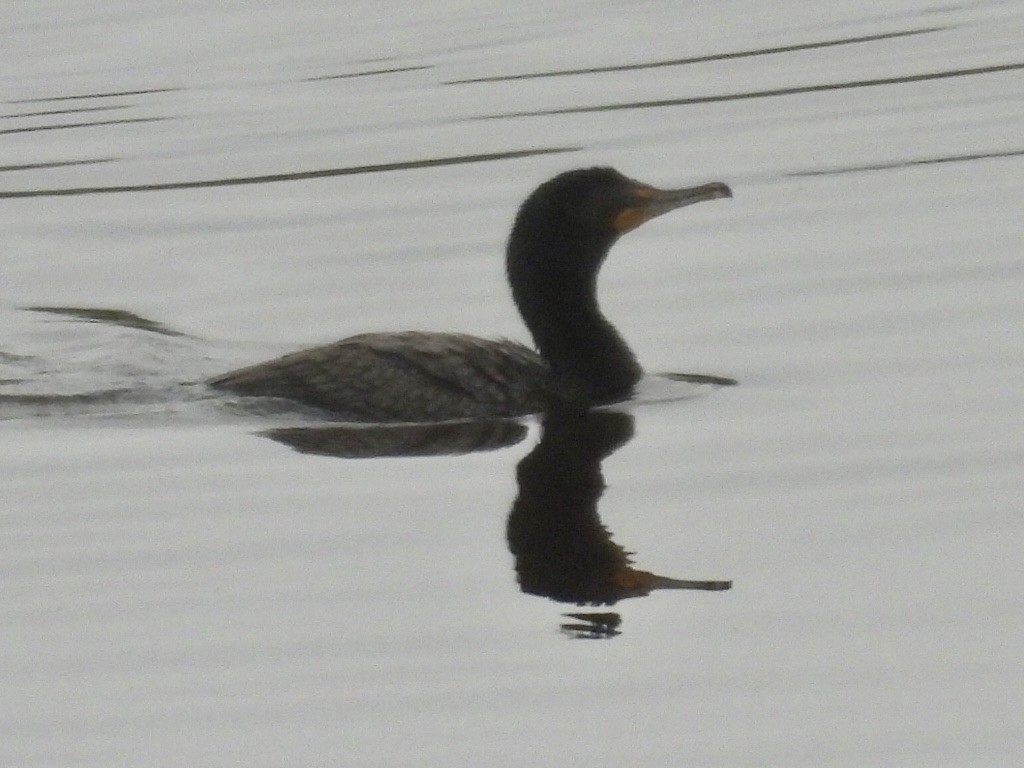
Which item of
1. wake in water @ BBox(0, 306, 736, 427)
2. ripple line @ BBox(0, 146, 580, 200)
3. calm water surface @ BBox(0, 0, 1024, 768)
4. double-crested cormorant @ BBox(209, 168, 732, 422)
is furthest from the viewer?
ripple line @ BBox(0, 146, 580, 200)

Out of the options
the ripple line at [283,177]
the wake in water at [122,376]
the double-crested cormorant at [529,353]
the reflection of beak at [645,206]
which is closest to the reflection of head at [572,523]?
the double-crested cormorant at [529,353]

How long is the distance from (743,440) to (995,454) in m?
1.16

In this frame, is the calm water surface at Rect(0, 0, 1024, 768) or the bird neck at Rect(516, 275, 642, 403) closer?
the calm water surface at Rect(0, 0, 1024, 768)

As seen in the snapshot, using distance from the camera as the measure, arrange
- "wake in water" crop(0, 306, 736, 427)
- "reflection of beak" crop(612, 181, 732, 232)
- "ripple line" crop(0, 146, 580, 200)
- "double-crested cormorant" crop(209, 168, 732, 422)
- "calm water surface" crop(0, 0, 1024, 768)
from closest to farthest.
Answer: "calm water surface" crop(0, 0, 1024, 768)
"double-crested cormorant" crop(209, 168, 732, 422)
"wake in water" crop(0, 306, 736, 427)
"reflection of beak" crop(612, 181, 732, 232)
"ripple line" crop(0, 146, 580, 200)

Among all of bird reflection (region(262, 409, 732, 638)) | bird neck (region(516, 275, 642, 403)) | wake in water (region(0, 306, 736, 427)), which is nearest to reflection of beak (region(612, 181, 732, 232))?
bird neck (region(516, 275, 642, 403))

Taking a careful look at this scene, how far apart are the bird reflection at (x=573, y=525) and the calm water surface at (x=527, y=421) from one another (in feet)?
0.09

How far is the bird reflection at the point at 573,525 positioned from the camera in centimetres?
895

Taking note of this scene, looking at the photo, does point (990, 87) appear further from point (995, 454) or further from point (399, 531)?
point (399, 531)

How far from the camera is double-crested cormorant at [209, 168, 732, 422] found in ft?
38.6

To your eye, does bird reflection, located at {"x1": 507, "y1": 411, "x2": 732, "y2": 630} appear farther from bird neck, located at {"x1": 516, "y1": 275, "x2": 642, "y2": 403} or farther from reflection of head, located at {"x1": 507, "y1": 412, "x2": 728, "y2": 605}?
bird neck, located at {"x1": 516, "y1": 275, "x2": 642, "y2": 403}

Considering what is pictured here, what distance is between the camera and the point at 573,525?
32.5 ft

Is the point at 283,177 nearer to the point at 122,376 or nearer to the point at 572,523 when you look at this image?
the point at 122,376

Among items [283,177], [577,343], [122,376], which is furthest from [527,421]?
[283,177]

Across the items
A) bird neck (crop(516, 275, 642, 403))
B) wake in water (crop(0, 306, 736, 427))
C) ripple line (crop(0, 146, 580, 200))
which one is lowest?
wake in water (crop(0, 306, 736, 427))
